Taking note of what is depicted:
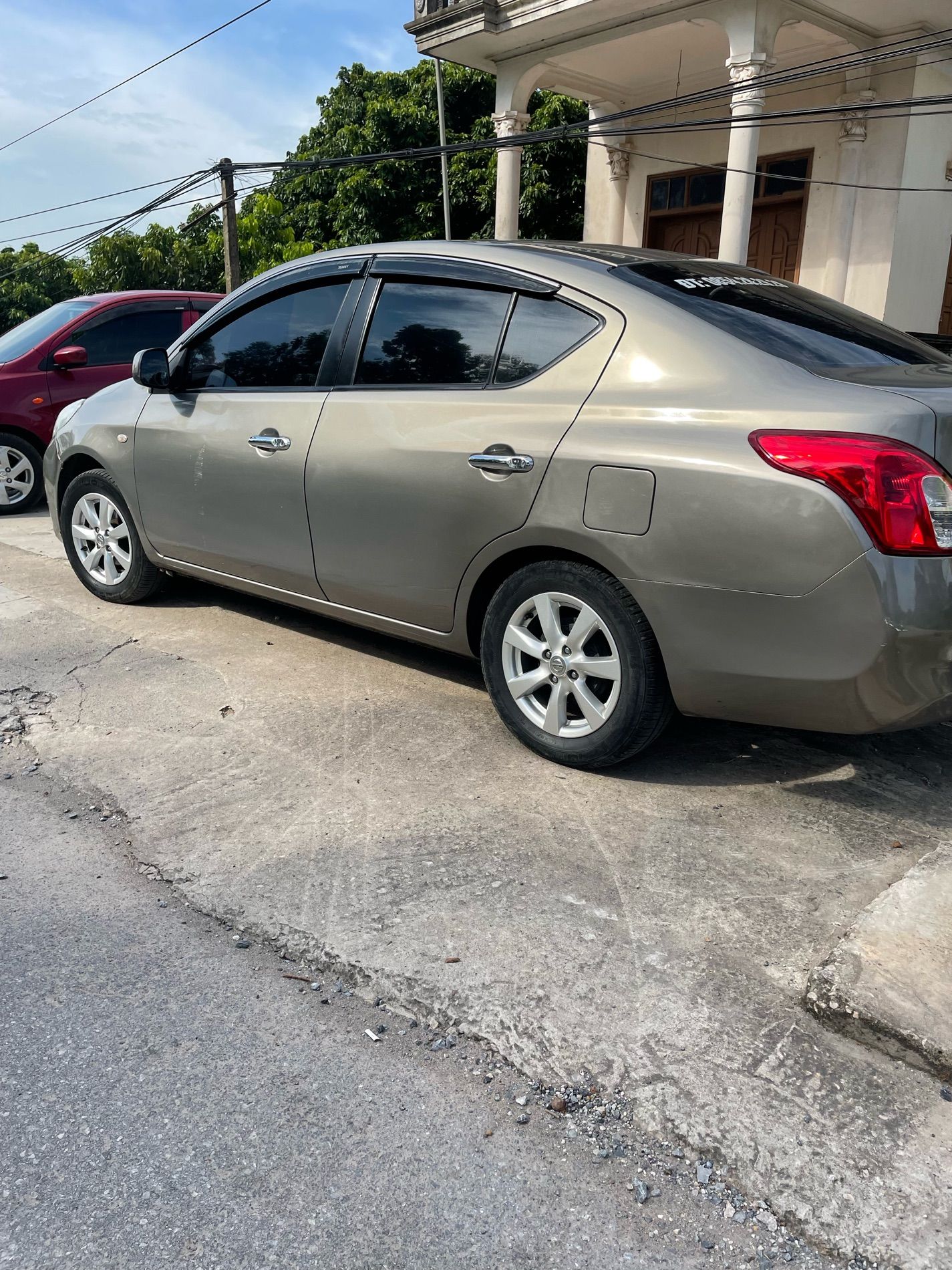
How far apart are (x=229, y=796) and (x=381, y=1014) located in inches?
46.6

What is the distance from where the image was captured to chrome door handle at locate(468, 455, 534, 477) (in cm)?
324

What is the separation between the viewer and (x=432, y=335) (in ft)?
12.1

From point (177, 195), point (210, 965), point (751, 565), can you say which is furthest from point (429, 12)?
point (210, 965)

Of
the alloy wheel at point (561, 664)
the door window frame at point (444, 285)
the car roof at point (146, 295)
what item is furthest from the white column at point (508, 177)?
the alloy wheel at point (561, 664)

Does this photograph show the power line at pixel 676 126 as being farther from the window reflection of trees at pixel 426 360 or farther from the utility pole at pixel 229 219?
the window reflection of trees at pixel 426 360

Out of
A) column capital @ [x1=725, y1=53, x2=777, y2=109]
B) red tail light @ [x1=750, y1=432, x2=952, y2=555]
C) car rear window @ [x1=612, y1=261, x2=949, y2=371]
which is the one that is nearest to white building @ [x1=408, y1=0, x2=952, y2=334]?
column capital @ [x1=725, y1=53, x2=777, y2=109]

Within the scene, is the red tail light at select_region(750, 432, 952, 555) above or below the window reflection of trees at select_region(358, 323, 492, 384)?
below

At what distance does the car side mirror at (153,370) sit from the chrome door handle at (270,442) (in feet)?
2.45

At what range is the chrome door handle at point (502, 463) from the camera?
324 centimetres

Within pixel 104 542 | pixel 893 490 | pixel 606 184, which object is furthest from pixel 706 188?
pixel 893 490

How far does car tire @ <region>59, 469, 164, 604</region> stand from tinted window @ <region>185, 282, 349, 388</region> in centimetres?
87

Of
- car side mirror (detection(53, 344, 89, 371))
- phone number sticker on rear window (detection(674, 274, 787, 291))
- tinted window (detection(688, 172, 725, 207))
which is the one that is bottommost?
car side mirror (detection(53, 344, 89, 371))

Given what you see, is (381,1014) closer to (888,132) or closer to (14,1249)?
(14,1249)

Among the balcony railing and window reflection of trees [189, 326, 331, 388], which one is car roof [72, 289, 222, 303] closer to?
window reflection of trees [189, 326, 331, 388]
